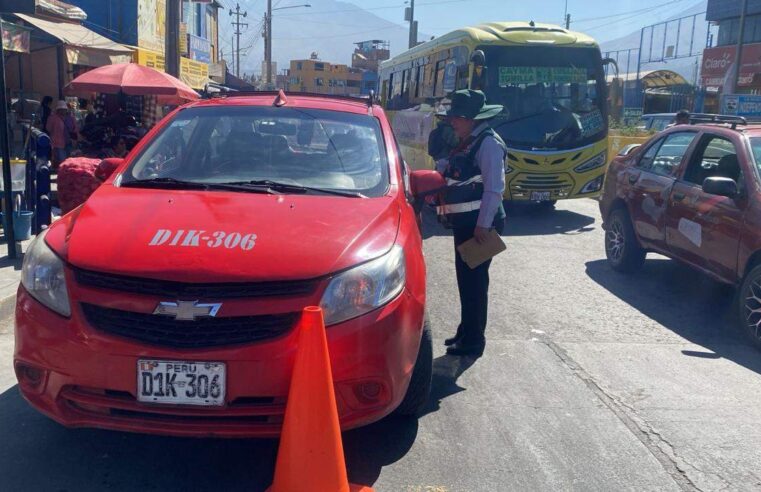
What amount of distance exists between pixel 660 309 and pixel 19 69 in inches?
646

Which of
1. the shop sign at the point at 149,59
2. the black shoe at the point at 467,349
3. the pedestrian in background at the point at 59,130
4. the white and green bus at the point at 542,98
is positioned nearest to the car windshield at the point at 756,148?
the black shoe at the point at 467,349

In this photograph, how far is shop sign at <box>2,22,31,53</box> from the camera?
13.1 meters

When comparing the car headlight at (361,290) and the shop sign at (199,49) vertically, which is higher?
the shop sign at (199,49)

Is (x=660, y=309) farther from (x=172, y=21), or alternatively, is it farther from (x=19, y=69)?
(x=19, y=69)

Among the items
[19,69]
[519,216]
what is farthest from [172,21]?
[519,216]

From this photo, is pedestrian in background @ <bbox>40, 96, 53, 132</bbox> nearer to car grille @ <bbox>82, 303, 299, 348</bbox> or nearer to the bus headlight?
the bus headlight

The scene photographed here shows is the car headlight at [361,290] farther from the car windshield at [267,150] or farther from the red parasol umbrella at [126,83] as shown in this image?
the red parasol umbrella at [126,83]

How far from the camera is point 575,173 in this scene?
42.6 feet

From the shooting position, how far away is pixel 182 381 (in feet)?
10.9

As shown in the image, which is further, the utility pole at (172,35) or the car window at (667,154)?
the utility pole at (172,35)

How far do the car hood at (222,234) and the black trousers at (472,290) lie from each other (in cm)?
138

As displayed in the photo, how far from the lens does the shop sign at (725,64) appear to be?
39203mm

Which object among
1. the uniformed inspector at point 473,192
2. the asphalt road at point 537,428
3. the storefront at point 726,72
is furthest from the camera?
the storefront at point 726,72

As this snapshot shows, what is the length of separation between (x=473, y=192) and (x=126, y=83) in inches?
359
